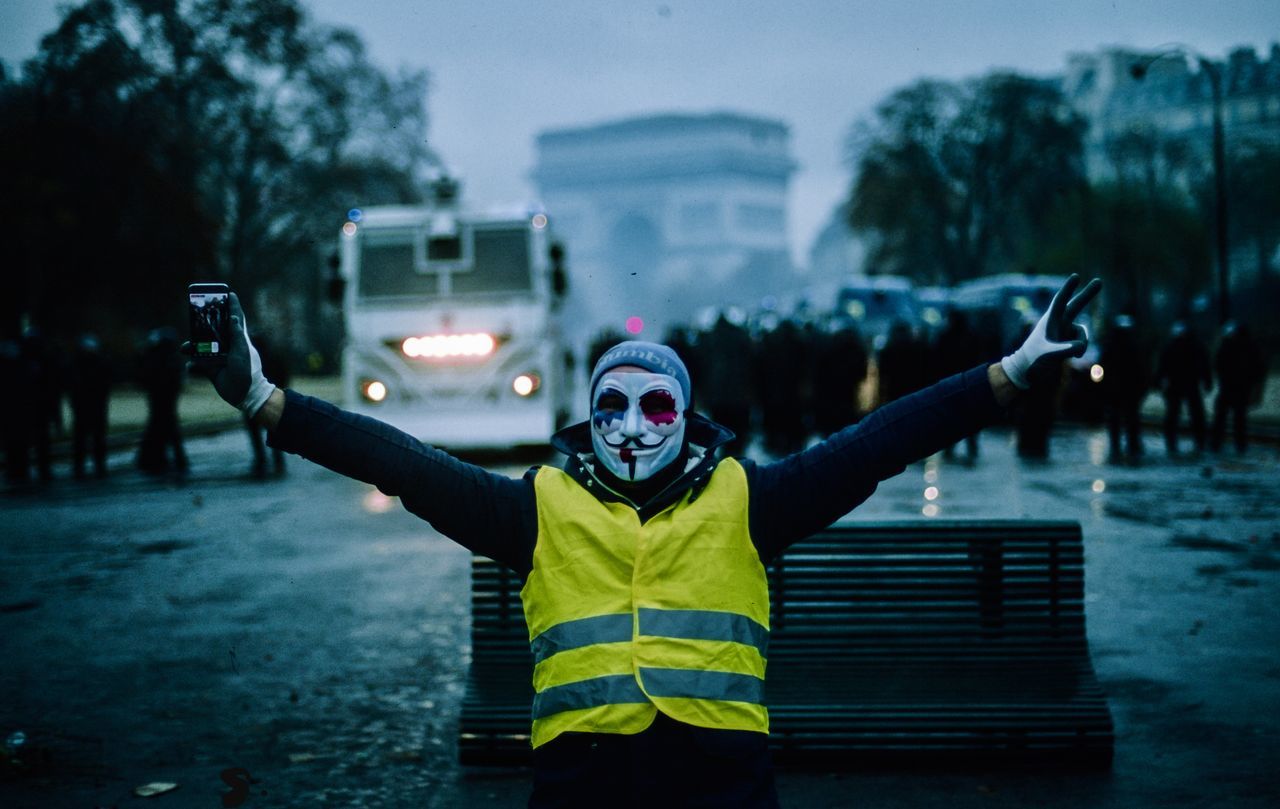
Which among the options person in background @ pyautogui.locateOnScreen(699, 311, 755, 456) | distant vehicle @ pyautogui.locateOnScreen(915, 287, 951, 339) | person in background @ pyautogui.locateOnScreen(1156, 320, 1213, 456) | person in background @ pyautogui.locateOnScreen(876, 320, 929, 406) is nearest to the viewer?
person in background @ pyautogui.locateOnScreen(699, 311, 755, 456)

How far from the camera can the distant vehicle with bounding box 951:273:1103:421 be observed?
2927 centimetres

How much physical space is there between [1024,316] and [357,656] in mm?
25708

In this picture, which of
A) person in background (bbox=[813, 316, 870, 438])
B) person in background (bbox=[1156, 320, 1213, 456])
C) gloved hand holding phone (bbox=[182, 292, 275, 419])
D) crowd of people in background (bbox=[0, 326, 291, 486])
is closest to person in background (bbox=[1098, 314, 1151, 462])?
person in background (bbox=[1156, 320, 1213, 456])

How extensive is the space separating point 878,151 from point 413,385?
41003 millimetres

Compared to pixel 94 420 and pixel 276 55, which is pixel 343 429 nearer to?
pixel 94 420

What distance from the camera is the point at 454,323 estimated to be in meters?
20.7

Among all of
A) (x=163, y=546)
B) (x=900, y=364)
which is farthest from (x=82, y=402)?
(x=900, y=364)

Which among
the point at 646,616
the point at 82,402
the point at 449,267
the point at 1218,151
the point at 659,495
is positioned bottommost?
the point at 82,402

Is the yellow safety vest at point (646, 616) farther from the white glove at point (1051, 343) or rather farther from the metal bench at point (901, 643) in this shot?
the metal bench at point (901, 643)

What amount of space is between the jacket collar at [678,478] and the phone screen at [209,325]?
0.71 m

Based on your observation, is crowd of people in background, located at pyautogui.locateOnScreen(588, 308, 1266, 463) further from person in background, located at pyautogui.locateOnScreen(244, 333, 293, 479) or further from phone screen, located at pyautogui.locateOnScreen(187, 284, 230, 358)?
phone screen, located at pyautogui.locateOnScreen(187, 284, 230, 358)

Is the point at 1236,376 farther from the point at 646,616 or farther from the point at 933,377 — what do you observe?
the point at 646,616

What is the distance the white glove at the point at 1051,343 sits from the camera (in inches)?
135

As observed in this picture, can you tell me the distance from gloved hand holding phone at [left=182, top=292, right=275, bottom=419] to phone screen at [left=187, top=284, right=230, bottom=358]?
1cm
